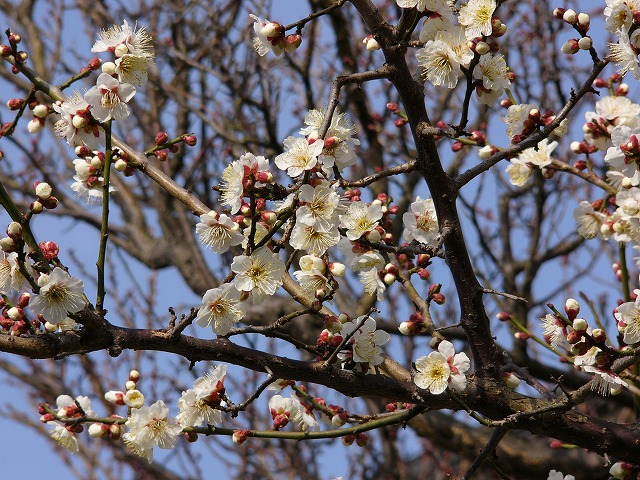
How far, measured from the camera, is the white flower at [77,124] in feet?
7.88

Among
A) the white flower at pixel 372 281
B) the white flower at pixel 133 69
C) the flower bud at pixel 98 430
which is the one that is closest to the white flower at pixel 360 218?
the white flower at pixel 372 281

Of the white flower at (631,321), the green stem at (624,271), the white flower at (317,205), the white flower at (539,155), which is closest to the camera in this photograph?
the white flower at (317,205)

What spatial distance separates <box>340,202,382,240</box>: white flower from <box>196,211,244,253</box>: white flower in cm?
33

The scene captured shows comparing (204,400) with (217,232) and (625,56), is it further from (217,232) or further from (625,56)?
(625,56)

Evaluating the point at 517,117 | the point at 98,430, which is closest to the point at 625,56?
the point at 517,117

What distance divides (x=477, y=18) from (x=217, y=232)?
0.96 m

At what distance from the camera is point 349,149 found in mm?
2477

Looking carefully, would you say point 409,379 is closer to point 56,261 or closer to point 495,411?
point 495,411

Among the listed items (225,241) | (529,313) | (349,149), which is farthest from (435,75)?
(529,313)

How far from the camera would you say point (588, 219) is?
3400 mm

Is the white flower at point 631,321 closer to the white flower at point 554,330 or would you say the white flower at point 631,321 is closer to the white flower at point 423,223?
the white flower at point 554,330

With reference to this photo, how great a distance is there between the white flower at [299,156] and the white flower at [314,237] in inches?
5.9

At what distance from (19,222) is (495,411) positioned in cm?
151

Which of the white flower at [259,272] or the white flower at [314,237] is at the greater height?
the white flower at [314,237]
